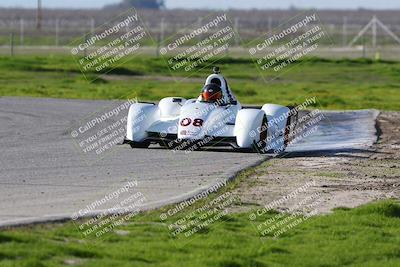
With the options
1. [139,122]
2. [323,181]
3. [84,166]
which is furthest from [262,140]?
[323,181]

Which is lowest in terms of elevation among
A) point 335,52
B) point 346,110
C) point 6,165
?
point 335,52

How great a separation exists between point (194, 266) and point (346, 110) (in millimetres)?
22510

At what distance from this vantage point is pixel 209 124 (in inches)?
825

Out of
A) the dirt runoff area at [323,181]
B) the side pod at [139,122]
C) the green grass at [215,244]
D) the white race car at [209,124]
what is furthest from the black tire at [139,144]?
the green grass at [215,244]

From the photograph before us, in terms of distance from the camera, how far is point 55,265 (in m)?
10.5

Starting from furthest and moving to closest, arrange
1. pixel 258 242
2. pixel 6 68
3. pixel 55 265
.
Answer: pixel 6 68
pixel 258 242
pixel 55 265

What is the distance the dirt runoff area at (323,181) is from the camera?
15.2 metres

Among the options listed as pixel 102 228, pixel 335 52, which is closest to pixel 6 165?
pixel 102 228

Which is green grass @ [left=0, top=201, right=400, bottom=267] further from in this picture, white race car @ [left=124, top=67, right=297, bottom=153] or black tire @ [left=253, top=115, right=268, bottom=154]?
black tire @ [left=253, top=115, right=268, bottom=154]

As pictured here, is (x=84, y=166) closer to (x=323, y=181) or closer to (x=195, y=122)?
(x=195, y=122)

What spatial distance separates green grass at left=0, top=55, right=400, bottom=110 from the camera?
124 ft

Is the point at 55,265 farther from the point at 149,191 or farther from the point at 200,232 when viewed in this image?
the point at 149,191

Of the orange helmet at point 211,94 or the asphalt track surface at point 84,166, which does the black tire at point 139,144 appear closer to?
the asphalt track surface at point 84,166

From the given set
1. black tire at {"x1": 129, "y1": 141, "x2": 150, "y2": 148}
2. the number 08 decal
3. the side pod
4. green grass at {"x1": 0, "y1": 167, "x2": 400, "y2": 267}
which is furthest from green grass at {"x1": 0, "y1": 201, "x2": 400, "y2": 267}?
black tire at {"x1": 129, "y1": 141, "x2": 150, "y2": 148}
